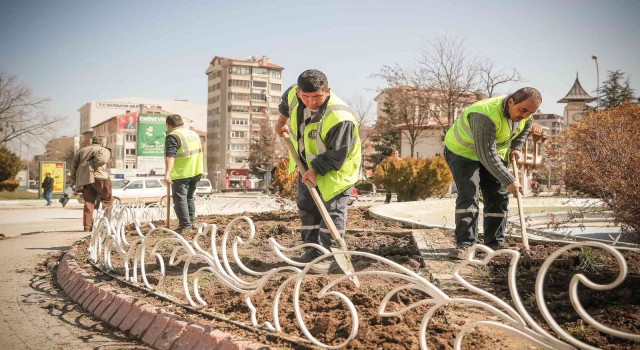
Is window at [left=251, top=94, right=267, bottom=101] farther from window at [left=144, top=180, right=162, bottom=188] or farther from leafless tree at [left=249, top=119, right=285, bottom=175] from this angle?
window at [left=144, top=180, right=162, bottom=188]

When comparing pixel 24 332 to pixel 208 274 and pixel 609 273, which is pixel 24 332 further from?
pixel 609 273

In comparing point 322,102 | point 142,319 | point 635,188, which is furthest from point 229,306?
point 635,188

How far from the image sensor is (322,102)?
157 inches

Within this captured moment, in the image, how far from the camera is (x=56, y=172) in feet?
92.4

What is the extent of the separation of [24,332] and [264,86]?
9628 cm

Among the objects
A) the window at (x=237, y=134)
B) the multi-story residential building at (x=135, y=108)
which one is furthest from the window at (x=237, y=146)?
the multi-story residential building at (x=135, y=108)

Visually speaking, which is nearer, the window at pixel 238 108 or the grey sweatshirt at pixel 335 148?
the grey sweatshirt at pixel 335 148

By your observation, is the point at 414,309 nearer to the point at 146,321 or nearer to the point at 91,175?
the point at 146,321

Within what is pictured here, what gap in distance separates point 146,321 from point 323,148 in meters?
1.83

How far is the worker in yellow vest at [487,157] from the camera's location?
452 cm

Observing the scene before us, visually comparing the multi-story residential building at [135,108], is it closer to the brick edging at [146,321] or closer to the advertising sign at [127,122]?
the advertising sign at [127,122]

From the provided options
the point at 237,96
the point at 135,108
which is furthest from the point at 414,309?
the point at 135,108

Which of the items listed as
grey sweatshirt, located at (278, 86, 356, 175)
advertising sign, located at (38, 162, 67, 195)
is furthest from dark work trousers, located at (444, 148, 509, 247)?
advertising sign, located at (38, 162, 67, 195)

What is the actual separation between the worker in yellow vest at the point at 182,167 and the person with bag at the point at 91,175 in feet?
7.28
